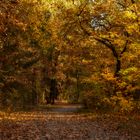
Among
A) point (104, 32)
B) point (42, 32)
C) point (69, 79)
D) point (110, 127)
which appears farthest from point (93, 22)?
point (69, 79)

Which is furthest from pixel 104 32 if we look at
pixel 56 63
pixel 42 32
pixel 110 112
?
pixel 56 63

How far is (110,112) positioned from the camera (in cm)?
3128

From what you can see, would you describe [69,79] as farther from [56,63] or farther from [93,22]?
[93,22]

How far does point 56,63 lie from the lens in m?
60.1

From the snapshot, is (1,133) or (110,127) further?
(110,127)

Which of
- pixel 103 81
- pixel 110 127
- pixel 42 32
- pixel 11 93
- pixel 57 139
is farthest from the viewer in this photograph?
pixel 42 32

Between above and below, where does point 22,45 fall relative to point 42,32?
below

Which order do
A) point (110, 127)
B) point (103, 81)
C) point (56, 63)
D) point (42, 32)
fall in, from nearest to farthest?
1. point (110, 127)
2. point (103, 81)
3. point (42, 32)
4. point (56, 63)

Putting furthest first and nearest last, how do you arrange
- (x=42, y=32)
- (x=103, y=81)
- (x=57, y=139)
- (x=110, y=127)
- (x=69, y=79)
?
(x=69, y=79) < (x=42, y=32) < (x=103, y=81) < (x=110, y=127) < (x=57, y=139)

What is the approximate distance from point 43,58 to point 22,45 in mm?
16122

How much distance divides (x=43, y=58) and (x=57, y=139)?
4184 centimetres

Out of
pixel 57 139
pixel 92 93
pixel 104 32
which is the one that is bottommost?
pixel 57 139

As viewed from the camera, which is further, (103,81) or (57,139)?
(103,81)

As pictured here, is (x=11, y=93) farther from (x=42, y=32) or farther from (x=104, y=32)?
Answer: (x=42, y=32)
